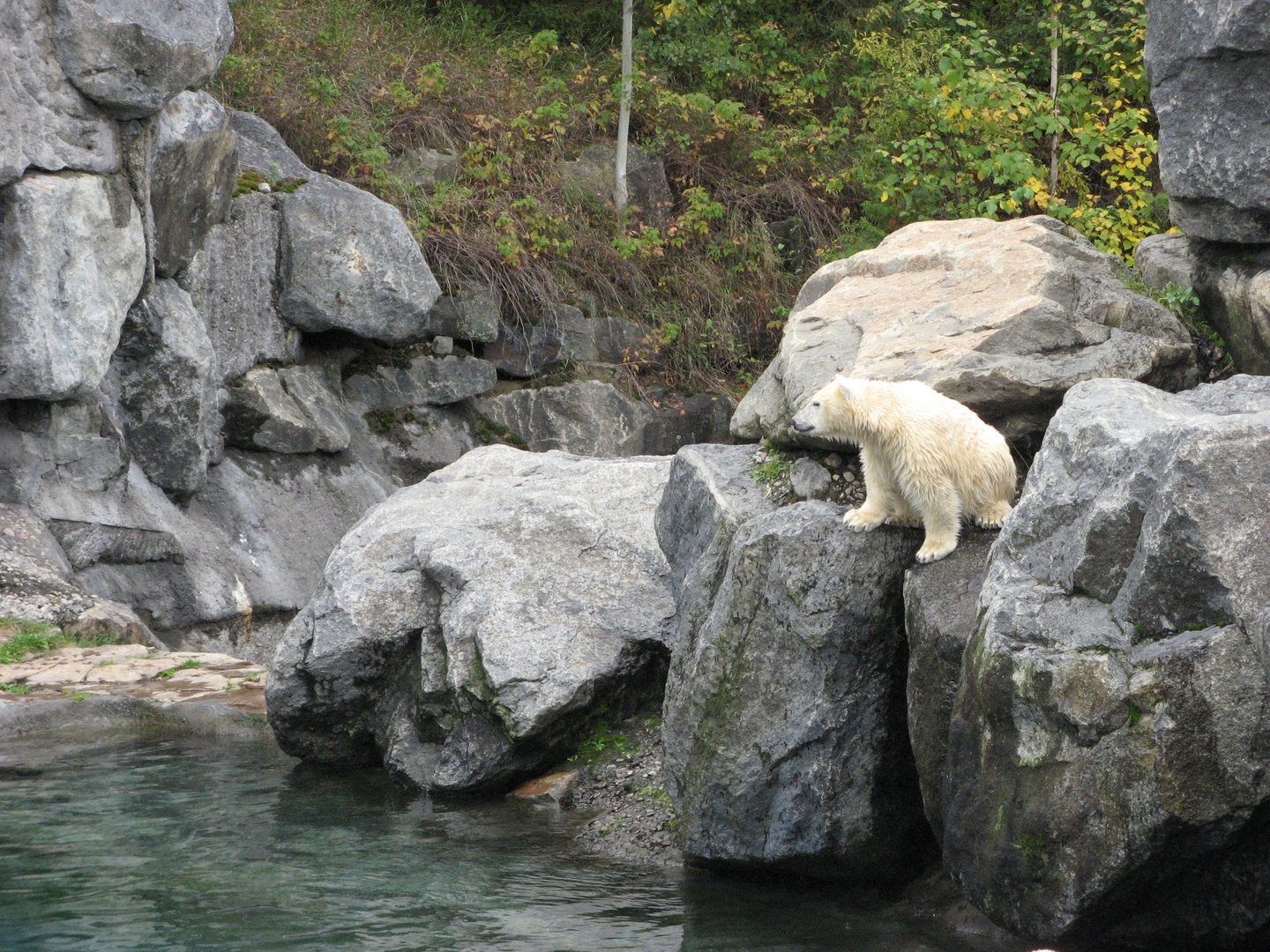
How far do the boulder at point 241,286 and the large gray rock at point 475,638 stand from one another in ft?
19.1

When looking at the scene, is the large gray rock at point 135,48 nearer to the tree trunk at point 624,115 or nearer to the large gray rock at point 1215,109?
the tree trunk at point 624,115

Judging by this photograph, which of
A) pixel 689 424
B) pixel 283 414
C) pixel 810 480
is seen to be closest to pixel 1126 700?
pixel 810 480

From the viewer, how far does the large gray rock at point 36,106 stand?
9555 millimetres

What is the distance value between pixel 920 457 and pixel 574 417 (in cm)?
992

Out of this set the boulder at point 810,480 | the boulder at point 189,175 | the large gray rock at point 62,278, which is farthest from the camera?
the boulder at point 189,175

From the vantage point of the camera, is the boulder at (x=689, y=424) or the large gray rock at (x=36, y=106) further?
the boulder at (x=689, y=424)

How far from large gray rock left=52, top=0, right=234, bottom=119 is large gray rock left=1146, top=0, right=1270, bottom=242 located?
7.68 metres

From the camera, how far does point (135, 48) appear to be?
9914 mm

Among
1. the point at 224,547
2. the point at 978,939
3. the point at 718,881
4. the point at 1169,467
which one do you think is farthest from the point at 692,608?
the point at 224,547

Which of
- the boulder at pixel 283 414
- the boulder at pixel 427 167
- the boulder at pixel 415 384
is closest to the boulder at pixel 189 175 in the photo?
the boulder at pixel 283 414

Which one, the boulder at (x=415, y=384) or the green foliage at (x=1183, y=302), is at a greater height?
the green foliage at (x=1183, y=302)

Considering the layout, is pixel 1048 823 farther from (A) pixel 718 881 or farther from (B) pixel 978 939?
(A) pixel 718 881

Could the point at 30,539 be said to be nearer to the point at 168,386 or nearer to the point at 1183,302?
the point at 168,386

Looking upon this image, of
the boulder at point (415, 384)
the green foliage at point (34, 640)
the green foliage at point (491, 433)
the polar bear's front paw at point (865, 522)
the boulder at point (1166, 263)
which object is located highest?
the boulder at point (1166, 263)
